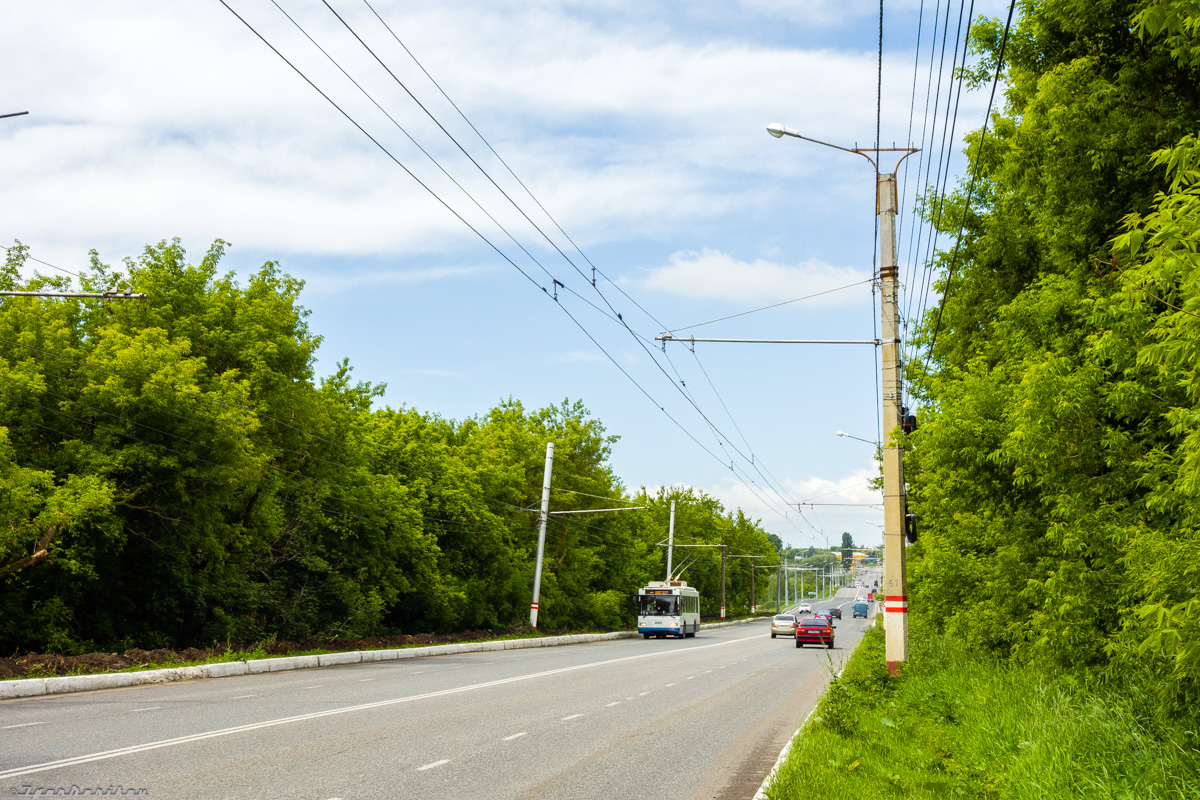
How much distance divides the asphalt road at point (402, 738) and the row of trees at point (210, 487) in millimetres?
7908

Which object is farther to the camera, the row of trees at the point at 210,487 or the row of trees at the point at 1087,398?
the row of trees at the point at 210,487

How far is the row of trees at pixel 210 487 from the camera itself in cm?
2475

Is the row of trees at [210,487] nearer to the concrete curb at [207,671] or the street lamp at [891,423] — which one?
the concrete curb at [207,671]

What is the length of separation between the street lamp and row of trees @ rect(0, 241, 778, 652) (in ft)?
57.1

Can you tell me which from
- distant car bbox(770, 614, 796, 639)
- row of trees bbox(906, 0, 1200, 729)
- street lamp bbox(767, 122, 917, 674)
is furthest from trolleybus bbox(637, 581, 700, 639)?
row of trees bbox(906, 0, 1200, 729)

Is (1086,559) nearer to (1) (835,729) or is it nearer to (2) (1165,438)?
(2) (1165,438)

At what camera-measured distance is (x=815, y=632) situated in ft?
152

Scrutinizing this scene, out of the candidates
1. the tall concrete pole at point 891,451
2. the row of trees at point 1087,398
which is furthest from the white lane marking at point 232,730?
the row of trees at point 1087,398

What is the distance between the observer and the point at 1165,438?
10594 mm

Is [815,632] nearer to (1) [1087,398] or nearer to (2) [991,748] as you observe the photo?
(1) [1087,398]

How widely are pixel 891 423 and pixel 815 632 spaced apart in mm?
32699

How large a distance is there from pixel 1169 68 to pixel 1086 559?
19.4ft

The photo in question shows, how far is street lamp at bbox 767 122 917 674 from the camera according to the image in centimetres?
1563

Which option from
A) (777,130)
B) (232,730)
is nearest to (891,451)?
(777,130)
